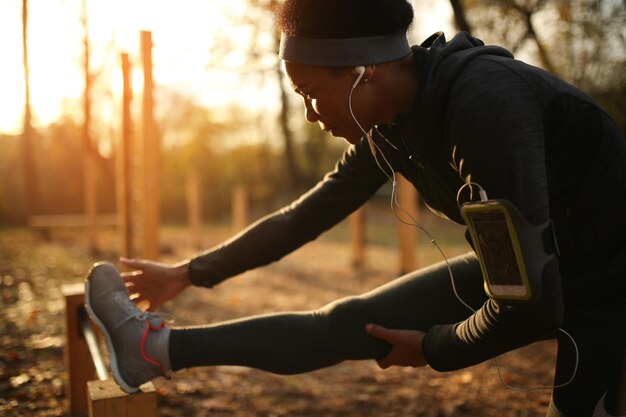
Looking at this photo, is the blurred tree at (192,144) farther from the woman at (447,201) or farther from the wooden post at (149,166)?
the woman at (447,201)

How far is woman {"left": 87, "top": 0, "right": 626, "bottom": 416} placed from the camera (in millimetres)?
1416

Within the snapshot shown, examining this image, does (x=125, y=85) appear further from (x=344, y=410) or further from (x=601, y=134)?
(x=601, y=134)

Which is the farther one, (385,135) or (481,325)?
(385,135)

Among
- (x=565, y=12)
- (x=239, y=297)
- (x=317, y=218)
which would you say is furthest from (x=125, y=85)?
(x=565, y=12)

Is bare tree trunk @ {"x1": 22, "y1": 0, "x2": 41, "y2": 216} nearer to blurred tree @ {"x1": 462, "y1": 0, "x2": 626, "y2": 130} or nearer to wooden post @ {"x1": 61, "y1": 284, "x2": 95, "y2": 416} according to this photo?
blurred tree @ {"x1": 462, "y1": 0, "x2": 626, "y2": 130}

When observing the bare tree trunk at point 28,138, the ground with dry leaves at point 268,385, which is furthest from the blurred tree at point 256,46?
the ground with dry leaves at point 268,385

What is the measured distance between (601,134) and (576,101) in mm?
104

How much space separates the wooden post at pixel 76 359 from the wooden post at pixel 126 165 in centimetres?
270

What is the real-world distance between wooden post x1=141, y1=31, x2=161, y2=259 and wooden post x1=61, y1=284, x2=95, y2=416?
2.25 meters

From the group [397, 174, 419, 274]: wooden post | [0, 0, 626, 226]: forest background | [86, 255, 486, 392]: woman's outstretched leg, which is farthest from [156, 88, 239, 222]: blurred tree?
[86, 255, 486, 392]: woman's outstretched leg

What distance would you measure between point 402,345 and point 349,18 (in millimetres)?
941

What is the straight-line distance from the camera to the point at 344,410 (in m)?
3.07

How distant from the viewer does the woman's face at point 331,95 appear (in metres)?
1.65

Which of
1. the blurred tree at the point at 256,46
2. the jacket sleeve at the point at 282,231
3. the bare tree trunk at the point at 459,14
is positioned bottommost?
the jacket sleeve at the point at 282,231
